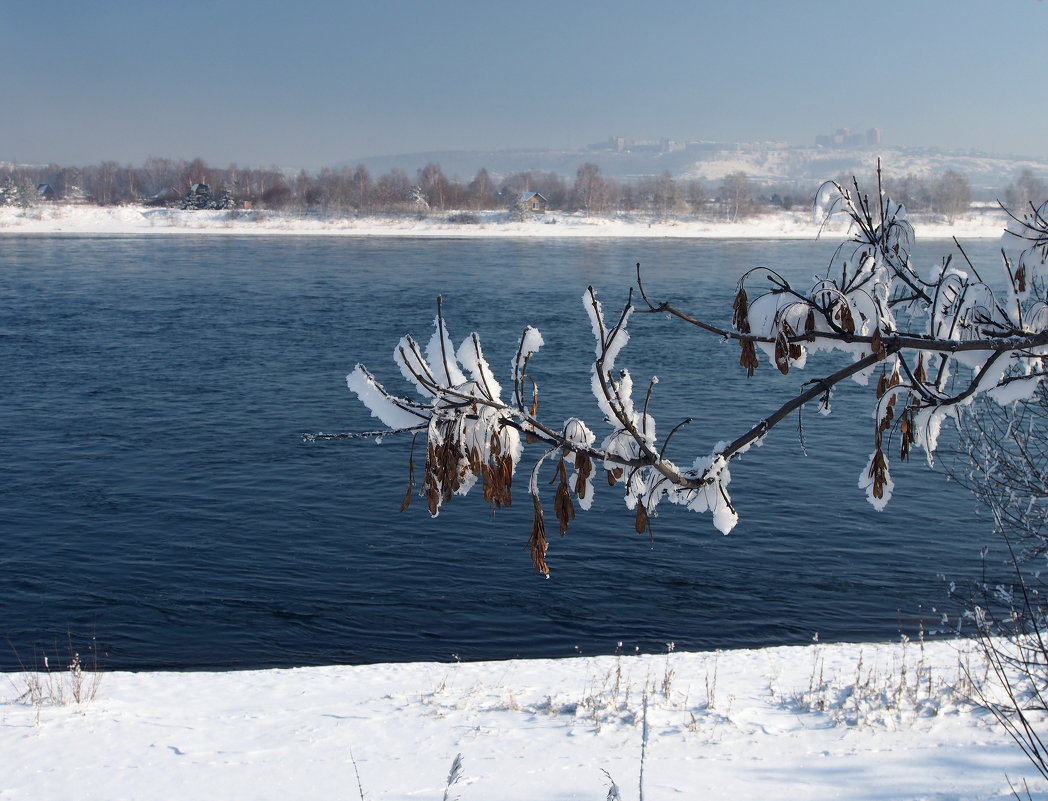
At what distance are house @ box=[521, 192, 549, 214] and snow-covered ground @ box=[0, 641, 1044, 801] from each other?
314 ft

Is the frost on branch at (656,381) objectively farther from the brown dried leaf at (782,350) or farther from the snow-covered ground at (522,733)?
the snow-covered ground at (522,733)

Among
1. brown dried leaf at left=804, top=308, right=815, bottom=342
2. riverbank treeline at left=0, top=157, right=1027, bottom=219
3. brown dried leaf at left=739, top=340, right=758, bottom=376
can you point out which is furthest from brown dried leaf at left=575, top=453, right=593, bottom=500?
riverbank treeline at left=0, top=157, right=1027, bottom=219

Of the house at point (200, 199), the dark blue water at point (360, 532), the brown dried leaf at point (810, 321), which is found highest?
the house at point (200, 199)

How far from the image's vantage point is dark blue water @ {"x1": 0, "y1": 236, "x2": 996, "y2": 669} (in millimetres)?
11562

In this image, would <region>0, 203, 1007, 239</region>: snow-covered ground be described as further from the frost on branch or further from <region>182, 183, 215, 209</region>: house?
the frost on branch

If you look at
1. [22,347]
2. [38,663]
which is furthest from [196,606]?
[22,347]

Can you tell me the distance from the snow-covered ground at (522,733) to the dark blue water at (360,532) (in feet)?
5.29

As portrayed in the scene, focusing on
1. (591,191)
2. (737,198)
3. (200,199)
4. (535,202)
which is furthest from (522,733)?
(737,198)

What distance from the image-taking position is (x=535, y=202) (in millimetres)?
116562

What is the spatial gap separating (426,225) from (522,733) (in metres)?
Result: 93.5

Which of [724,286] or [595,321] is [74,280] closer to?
[724,286]

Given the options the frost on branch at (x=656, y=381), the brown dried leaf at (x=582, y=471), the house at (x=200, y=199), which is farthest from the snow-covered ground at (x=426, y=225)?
the brown dried leaf at (x=582, y=471)

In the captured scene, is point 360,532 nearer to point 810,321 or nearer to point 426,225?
point 810,321

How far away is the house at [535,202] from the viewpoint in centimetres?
10838
